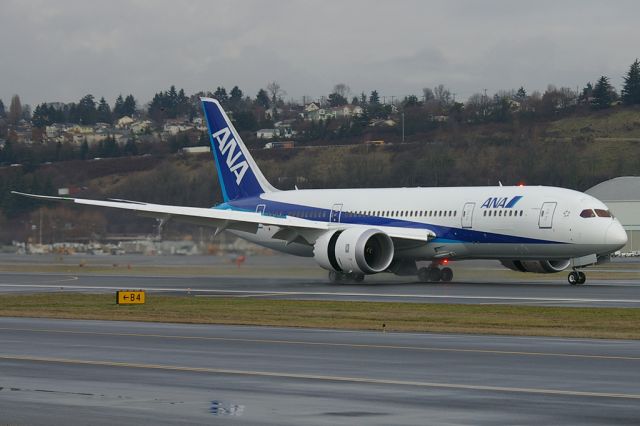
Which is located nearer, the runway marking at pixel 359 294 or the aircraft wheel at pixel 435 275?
the runway marking at pixel 359 294

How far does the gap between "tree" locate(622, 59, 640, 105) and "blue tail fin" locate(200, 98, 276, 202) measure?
120462mm

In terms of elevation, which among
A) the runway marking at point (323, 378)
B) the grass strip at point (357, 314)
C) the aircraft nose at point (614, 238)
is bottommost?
the grass strip at point (357, 314)

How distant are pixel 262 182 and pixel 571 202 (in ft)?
56.9

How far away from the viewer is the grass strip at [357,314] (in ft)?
94.2

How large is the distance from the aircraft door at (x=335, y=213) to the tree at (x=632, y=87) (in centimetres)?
12389

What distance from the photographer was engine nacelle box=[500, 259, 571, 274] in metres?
51.7

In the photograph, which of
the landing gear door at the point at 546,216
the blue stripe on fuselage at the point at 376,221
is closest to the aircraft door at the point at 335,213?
the blue stripe on fuselage at the point at 376,221

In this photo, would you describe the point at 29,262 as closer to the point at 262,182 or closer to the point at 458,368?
the point at 262,182

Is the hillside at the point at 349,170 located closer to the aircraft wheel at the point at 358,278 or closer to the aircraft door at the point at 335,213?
the aircraft door at the point at 335,213

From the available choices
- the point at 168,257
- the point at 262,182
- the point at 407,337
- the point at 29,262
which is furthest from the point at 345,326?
the point at 29,262

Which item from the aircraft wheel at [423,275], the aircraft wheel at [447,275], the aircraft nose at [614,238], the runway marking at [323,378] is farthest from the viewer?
the aircraft wheel at [423,275]

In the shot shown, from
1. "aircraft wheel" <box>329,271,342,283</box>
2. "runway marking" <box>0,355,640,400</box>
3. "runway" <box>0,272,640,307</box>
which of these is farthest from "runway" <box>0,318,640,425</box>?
"aircraft wheel" <box>329,271,342,283</box>

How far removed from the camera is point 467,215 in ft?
167

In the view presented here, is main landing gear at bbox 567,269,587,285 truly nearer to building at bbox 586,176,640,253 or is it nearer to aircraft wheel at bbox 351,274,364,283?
aircraft wheel at bbox 351,274,364,283
